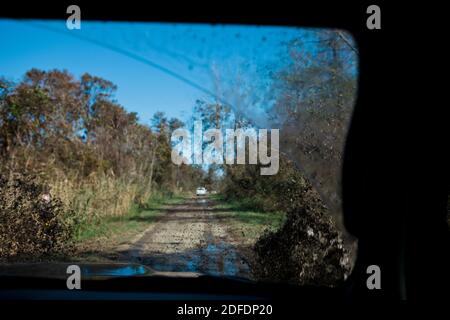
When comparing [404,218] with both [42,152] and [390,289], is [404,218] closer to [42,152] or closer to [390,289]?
[390,289]

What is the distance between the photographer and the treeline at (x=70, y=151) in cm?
→ 874

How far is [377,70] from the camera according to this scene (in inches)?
113

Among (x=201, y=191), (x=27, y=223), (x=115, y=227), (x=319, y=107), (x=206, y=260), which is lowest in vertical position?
(x=115, y=227)

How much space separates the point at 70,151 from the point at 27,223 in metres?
9.34

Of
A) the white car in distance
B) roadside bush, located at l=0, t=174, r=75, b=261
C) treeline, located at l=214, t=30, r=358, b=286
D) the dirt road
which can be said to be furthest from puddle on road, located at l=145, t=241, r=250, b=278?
the white car in distance

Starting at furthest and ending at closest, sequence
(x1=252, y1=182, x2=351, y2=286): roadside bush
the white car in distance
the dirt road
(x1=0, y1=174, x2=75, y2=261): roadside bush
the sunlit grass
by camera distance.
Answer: the white car in distance < the sunlit grass < (x1=0, y1=174, x2=75, y2=261): roadside bush < the dirt road < (x1=252, y1=182, x2=351, y2=286): roadside bush

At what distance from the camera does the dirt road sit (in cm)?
664

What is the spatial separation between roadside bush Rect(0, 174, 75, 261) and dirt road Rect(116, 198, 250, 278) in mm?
1243

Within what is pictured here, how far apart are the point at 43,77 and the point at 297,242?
19.5 metres

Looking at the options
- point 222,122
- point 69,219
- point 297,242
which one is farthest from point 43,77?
point 297,242

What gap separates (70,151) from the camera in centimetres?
1717

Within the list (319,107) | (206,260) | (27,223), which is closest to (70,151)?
(27,223)

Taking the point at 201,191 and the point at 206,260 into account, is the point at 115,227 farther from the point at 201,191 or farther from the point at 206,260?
the point at 201,191

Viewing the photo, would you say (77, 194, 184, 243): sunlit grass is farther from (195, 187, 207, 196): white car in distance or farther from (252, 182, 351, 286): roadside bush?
(195, 187, 207, 196): white car in distance
